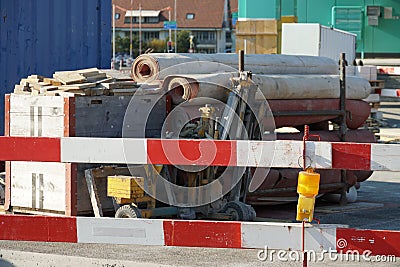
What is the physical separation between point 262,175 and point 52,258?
3.19m

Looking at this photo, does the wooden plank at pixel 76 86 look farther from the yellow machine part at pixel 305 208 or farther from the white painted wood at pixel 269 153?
the yellow machine part at pixel 305 208

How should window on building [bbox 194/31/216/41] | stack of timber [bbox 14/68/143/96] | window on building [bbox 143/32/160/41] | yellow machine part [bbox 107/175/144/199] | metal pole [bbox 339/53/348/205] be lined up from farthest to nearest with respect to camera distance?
window on building [bbox 194/31/216/41], window on building [bbox 143/32/160/41], metal pole [bbox 339/53/348/205], stack of timber [bbox 14/68/143/96], yellow machine part [bbox 107/175/144/199]

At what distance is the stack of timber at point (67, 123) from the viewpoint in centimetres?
895

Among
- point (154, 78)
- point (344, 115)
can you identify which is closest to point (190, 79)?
point (154, 78)

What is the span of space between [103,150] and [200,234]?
961 millimetres

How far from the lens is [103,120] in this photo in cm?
923

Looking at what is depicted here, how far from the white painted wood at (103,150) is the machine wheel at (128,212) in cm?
203

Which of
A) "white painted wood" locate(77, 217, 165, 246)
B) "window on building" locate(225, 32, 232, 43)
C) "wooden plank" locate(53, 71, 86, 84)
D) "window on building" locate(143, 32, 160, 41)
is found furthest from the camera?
"window on building" locate(225, 32, 232, 43)

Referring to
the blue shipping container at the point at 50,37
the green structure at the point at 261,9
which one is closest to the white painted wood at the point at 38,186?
the blue shipping container at the point at 50,37

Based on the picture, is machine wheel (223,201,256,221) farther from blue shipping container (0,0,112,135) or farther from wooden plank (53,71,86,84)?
blue shipping container (0,0,112,135)

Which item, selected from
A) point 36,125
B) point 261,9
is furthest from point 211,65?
point 261,9

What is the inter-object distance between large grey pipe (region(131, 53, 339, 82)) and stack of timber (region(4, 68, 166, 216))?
27 cm

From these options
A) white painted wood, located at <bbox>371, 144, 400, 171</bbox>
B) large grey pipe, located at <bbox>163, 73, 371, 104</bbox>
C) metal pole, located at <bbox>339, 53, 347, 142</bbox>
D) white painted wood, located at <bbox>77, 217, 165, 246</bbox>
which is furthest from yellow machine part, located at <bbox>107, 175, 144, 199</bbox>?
metal pole, located at <bbox>339, 53, 347, 142</bbox>

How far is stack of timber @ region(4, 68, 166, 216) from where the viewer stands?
895cm
